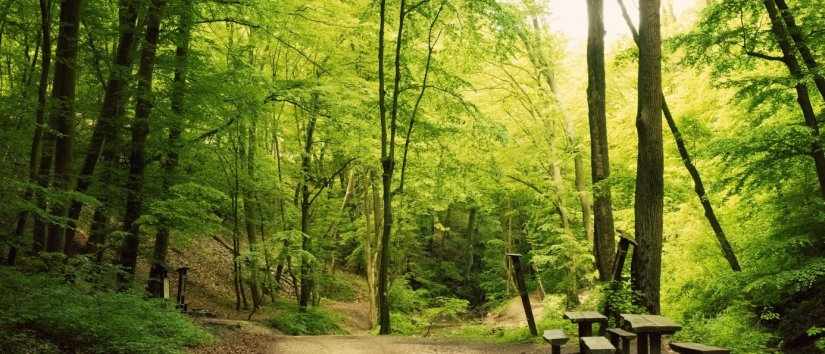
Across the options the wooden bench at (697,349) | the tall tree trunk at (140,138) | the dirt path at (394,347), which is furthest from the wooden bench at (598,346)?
the tall tree trunk at (140,138)

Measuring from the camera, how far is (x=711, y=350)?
14.8 ft

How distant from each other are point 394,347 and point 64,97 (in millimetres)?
6588

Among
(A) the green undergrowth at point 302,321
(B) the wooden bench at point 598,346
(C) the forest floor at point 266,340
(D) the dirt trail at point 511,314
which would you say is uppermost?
(B) the wooden bench at point 598,346

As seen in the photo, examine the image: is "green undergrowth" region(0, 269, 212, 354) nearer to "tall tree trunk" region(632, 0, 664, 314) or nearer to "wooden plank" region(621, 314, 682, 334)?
"wooden plank" region(621, 314, 682, 334)

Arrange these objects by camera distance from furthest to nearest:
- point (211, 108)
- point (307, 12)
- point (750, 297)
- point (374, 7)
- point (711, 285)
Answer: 1. point (374, 7)
2. point (307, 12)
3. point (211, 108)
4. point (750, 297)
5. point (711, 285)

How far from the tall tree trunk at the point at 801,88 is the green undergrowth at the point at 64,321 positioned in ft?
28.4

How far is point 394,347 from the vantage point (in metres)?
9.57

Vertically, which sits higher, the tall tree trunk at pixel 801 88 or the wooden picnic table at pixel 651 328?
the tall tree trunk at pixel 801 88

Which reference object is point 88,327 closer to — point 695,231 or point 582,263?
point 695,231

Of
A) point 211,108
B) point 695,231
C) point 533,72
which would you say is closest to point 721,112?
point 695,231

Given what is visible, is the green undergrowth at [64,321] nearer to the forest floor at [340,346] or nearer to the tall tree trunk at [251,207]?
the forest floor at [340,346]

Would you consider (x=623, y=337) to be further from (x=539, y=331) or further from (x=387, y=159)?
(x=387, y=159)

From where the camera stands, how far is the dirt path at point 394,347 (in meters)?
9.09

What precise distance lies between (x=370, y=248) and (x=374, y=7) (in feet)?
27.0
